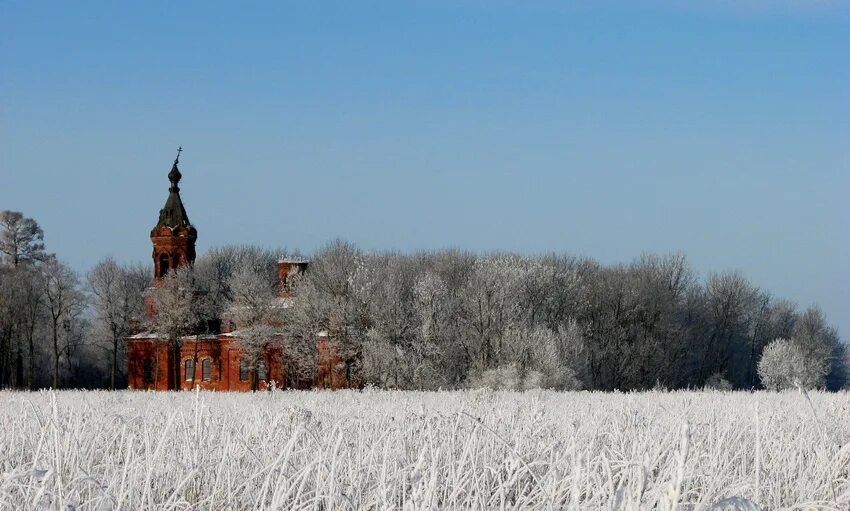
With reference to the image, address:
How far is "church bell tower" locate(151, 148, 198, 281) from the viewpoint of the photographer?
220 feet

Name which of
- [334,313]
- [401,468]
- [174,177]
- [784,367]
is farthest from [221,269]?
[401,468]

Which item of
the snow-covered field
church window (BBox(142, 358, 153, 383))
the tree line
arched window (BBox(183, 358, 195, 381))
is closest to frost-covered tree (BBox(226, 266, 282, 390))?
the tree line

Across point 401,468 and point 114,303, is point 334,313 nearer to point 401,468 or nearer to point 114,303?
point 114,303

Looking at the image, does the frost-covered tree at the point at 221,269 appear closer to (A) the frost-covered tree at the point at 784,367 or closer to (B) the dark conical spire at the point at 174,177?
(B) the dark conical spire at the point at 174,177

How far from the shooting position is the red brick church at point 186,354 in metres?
60.5

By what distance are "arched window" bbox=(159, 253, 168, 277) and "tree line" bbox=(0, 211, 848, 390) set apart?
2278mm

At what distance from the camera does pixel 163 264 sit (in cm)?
6762

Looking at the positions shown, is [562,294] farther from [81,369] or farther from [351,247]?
[81,369]

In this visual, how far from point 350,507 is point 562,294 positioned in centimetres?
5383

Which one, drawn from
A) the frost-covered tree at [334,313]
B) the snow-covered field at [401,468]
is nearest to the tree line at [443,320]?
the frost-covered tree at [334,313]

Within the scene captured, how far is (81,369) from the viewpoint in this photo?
71.0 metres

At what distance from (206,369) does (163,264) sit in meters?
8.15

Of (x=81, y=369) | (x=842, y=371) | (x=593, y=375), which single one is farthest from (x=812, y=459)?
(x=842, y=371)

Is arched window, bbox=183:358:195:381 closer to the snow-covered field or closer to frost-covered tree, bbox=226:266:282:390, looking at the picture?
frost-covered tree, bbox=226:266:282:390
